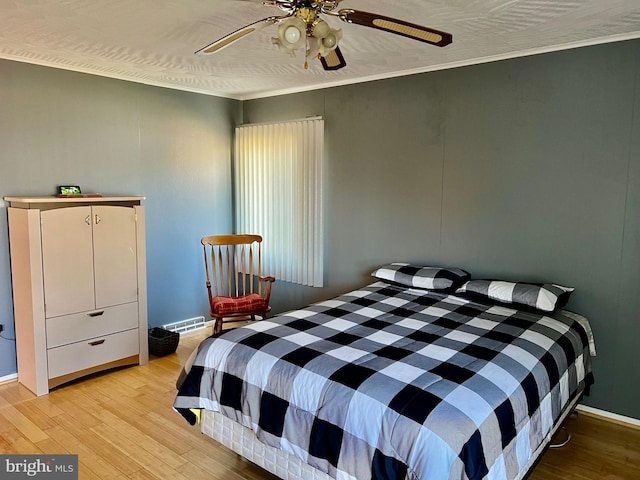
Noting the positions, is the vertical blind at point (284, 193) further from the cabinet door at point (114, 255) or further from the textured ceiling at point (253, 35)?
the cabinet door at point (114, 255)

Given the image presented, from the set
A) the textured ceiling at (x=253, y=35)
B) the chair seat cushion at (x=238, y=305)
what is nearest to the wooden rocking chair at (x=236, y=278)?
the chair seat cushion at (x=238, y=305)

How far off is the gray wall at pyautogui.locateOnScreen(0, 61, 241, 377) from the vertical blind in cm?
27

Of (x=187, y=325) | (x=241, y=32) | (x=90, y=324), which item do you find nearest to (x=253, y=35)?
(x=241, y=32)

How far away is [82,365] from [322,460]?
247 centimetres

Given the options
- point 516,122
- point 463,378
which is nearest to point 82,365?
point 463,378

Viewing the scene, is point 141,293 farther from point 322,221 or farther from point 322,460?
point 322,460

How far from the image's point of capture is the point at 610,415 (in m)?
3.05

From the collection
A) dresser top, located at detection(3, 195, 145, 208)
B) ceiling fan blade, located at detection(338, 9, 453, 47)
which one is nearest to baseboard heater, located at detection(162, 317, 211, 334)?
dresser top, located at detection(3, 195, 145, 208)

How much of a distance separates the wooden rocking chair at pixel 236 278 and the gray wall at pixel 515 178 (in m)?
0.93

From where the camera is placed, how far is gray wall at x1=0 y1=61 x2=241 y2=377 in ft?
11.4

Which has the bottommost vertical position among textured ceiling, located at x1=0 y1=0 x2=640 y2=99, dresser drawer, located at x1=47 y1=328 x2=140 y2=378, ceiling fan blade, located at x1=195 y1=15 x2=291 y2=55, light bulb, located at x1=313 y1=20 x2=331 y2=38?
dresser drawer, located at x1=47 y1=328 x2=140 y2=378

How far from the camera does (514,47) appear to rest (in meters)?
3.08

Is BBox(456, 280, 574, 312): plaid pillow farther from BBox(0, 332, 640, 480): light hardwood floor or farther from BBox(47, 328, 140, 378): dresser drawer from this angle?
BBox(47, 328, 140, 378): dresser drawer

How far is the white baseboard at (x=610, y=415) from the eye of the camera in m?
2.97
